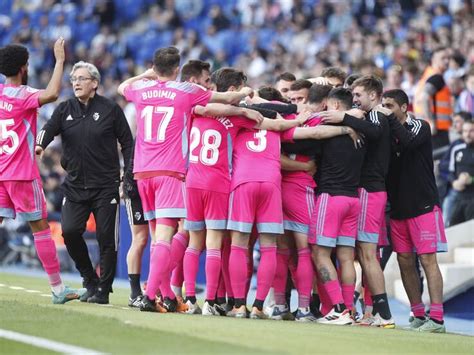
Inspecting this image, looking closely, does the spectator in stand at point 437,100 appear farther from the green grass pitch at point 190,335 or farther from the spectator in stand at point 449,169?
the green grass pitch at point 190,335

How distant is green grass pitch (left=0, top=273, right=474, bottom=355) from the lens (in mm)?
8023

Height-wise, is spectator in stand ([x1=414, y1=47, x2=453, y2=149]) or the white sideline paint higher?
spectator in stand ([x1=414, y1=47, x2=453, y2=149])

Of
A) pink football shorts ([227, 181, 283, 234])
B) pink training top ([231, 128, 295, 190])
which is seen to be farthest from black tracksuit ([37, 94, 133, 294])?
pink football shorts ([227, 181, 283, 234])

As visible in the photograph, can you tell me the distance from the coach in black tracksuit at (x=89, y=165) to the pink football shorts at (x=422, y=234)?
273 centimetres

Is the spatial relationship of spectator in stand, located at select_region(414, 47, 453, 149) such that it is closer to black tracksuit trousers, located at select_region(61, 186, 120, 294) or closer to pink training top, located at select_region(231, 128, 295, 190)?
pink training top, located at select_region(231, 128, 295, 190)

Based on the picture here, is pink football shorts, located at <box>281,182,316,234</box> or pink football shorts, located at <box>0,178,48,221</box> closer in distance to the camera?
pink football shorts, located at <box>0,178,48,221</box>

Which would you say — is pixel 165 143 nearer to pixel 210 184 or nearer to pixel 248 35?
pixel 210 184

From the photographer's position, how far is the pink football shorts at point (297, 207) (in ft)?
36.0

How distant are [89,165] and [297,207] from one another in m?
2.02

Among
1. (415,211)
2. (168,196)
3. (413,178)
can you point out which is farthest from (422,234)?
(168,196)

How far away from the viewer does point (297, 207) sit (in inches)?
432

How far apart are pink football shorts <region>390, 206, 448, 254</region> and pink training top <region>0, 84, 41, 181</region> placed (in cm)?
351

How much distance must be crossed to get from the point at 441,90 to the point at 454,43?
5.00 meters

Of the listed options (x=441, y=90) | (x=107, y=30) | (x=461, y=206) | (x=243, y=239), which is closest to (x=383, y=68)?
(x=441, y=90)
